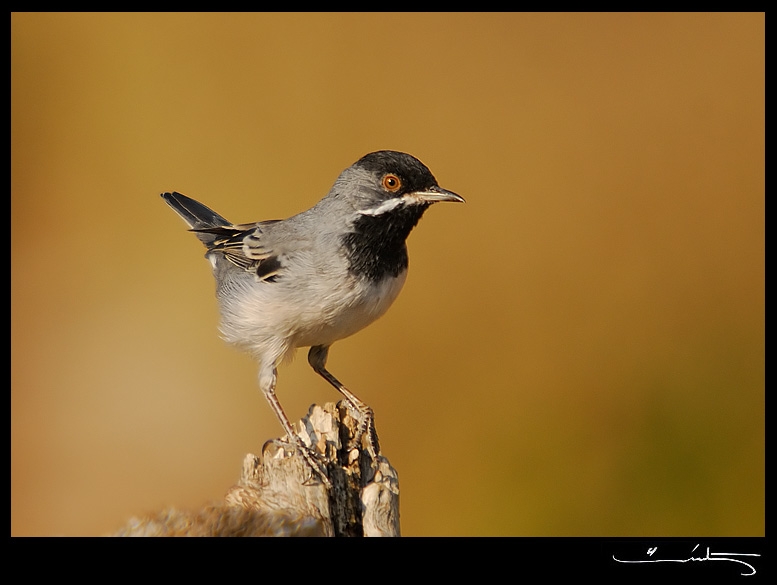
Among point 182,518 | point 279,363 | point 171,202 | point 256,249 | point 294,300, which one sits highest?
point 171,202

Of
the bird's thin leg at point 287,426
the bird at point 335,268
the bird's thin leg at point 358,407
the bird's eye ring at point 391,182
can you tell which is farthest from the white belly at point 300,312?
the bird's eye ring at point 391,182

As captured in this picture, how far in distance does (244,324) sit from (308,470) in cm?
139

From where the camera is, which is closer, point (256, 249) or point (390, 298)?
point (390, 298)

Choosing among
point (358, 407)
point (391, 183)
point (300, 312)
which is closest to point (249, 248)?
point (300, 312)

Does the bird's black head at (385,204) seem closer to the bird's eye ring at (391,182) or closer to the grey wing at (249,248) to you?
the bird's eye ring at (391,182)

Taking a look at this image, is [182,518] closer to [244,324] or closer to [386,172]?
[244,324]

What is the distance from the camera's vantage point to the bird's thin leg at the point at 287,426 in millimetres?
4664

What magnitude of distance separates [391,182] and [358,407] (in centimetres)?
159

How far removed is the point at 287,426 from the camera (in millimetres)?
5355

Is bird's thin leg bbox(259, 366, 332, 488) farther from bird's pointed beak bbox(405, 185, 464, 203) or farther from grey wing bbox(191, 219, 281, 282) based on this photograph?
bird's pointed beak bbox(405, 185, 464, 203)

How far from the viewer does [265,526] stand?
164 inches

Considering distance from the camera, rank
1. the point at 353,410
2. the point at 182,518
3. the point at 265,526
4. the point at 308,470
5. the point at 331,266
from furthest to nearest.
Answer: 1. the point at 353,410
2. the point at 331,266
3. the point at 308,470
4. the point at 265,526
5. the point at 182,518
